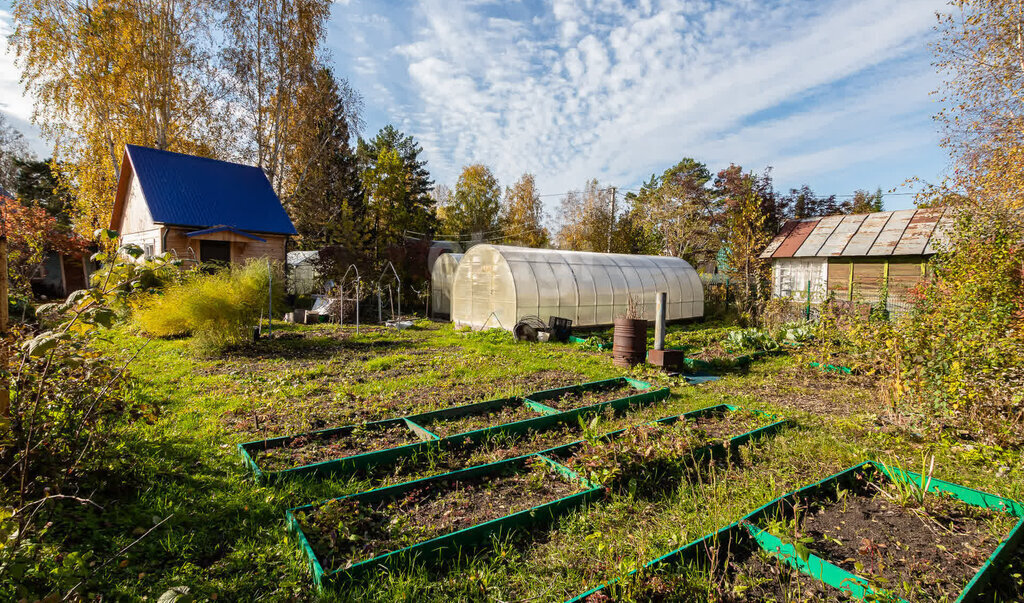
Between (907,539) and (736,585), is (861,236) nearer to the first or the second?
(907,539)

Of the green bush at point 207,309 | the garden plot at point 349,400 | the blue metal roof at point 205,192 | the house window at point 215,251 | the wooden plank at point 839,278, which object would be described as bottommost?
the garden plot at point 349,400

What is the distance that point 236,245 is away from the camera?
52.8 ft

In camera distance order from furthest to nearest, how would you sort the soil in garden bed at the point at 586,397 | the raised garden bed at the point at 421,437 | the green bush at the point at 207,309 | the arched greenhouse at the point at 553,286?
the arched greenhouse at the point at 553,286, the green bush at the point at 207,309, the soil in garden bed at the point at 586,397, the raised garden bed at the point at 421,437

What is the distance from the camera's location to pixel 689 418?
17.4ft

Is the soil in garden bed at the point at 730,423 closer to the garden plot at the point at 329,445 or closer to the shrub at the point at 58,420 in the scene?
the garden plot at the point at 329,445

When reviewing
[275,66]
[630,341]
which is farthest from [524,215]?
[630,341]

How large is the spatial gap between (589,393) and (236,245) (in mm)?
14779

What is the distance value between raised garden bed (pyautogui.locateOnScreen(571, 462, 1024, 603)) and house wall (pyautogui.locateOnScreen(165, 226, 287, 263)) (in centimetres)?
1563

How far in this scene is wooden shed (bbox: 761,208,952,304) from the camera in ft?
44.7

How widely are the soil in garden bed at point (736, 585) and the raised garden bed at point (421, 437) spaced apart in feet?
7.89

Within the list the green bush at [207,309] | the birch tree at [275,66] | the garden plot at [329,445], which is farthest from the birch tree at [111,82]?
the garden plot at [329,445]

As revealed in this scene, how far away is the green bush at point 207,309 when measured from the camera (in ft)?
28.4

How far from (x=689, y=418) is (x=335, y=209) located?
23.7m

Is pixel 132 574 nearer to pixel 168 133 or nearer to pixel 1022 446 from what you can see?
pixel 1022 446
